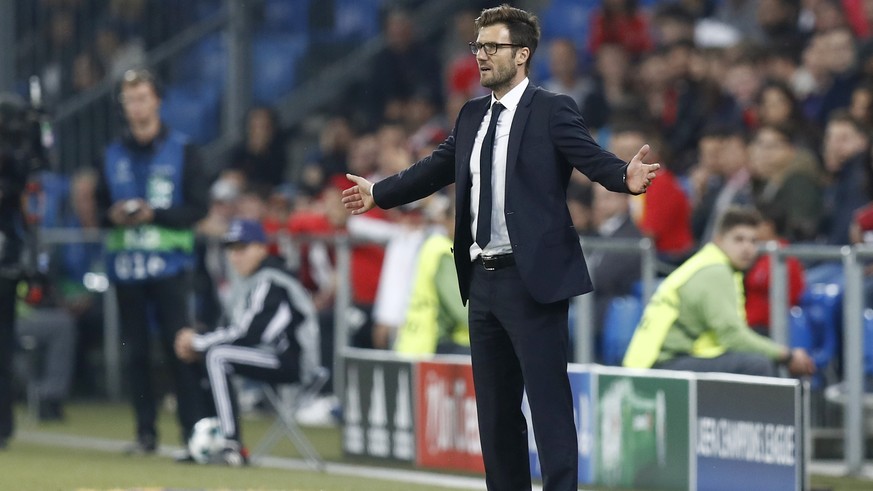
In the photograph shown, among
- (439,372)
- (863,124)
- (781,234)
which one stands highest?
(863,124)

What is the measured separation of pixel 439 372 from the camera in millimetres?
10953

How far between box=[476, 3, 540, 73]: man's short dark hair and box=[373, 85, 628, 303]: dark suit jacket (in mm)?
231

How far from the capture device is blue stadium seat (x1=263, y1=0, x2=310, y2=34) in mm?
19281

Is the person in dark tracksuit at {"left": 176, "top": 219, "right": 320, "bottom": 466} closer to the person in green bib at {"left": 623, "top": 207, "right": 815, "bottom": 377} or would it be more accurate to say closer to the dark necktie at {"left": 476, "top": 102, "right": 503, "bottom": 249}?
the person in green bib at {"left": 623, "top": 207, "right": 815, "bottom": 377}

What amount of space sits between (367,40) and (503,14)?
12206 mm

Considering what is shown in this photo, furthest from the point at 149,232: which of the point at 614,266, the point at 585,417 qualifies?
the point at 585,417

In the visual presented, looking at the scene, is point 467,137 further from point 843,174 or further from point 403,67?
point 403,67

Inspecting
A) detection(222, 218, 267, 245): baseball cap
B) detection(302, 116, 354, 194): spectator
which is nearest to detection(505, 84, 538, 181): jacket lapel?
detection(222, 218, 267, 245): baseball cap

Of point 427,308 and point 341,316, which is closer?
point 427,308

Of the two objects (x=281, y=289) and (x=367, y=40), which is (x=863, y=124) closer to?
(x=281, y=289)

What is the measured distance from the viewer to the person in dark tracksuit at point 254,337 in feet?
35.9

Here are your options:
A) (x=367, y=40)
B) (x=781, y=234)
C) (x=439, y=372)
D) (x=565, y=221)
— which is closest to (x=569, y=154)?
(x=565, y=221)

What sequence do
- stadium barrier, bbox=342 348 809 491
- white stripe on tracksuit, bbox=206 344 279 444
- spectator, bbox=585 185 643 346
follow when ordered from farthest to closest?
spectator, bbox=585 185 643 346 → white stripe on tracksuit, bbox=206 344 279 444 → stadium barrier, bbox=342 348 809 491

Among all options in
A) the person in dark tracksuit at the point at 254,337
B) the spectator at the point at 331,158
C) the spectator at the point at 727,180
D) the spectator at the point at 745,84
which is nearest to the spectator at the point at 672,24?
the spectator at the point at 745,84
